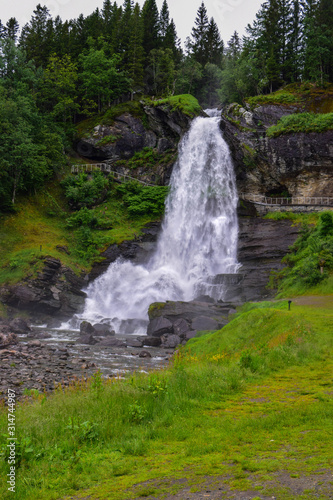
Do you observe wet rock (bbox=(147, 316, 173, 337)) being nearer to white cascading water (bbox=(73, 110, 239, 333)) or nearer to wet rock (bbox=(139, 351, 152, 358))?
white cascading water (bbox=(73, 110, 239, 333))

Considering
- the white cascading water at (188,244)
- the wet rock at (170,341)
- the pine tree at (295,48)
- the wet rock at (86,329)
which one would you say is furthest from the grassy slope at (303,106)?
the wet rock at (86,329)

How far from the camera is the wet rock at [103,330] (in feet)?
75.7

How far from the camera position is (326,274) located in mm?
20406

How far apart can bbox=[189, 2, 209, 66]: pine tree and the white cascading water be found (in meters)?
32.3

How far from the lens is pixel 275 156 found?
37688 millimetres

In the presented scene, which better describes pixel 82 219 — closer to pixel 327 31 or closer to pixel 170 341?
pixel 170 341

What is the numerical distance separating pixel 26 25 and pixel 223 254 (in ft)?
166

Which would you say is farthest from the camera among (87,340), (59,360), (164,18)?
(164,18)

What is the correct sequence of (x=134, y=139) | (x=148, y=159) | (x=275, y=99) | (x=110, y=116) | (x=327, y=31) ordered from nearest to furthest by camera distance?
1. (x=275, y=99)
2. (x=148, y=159)
3. (x=134, y=139)
4. (x=327, y=31)
5. (x=110, y=116)

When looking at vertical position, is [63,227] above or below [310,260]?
above

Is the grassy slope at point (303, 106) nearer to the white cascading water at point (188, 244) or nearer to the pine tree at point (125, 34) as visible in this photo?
the white cascading water at point (188, 244)

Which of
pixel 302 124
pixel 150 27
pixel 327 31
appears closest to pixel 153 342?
pixel 302 124

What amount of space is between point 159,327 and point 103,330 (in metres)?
3.66

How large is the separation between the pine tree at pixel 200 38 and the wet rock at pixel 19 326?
59415 mm
